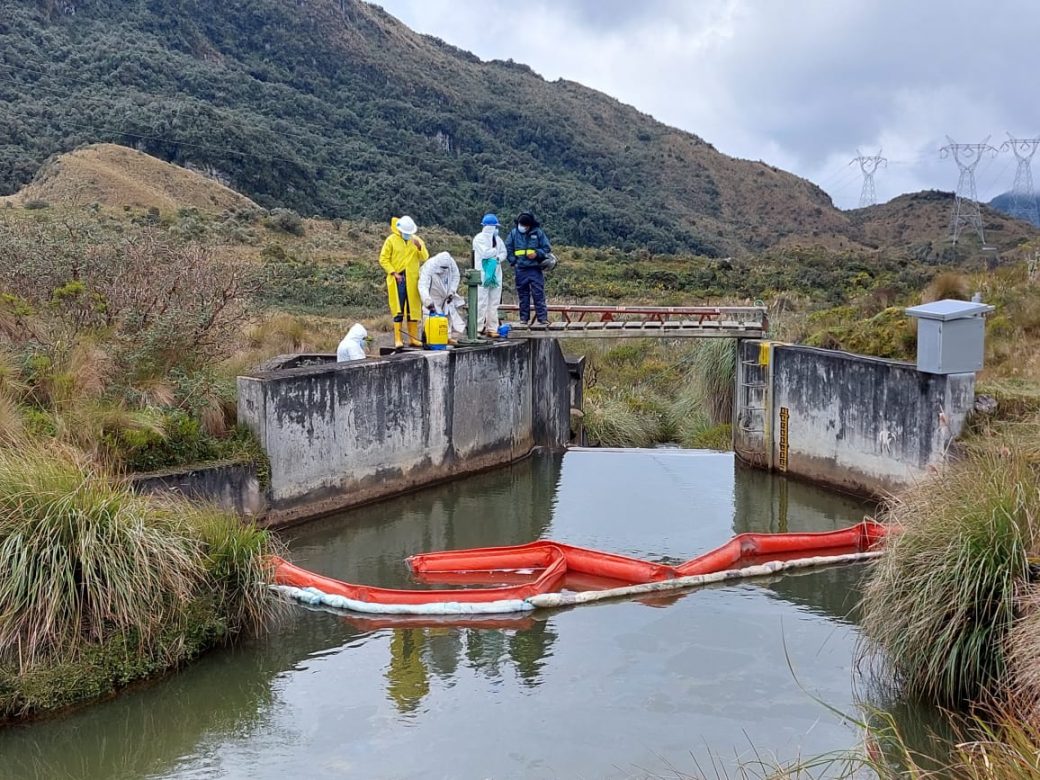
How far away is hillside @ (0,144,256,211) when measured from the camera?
43.9m

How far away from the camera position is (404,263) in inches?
581

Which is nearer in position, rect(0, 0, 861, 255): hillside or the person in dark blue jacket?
the person in dark blue jacket

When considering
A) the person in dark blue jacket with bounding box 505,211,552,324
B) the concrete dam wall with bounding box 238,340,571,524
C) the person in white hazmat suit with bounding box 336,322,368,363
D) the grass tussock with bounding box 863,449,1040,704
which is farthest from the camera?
the person in dark blue jacket with bounding box 505,211,552,324

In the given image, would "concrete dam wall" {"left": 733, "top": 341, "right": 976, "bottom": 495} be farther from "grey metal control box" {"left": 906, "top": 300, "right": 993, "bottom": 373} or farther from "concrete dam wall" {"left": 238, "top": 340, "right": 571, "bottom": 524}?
"concrete dam wall" {"left": 238, "top": 340, "right": 571, "bottom": 524}

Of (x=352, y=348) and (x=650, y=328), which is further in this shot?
(x=650, y=328)

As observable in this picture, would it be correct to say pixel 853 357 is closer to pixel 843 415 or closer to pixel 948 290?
pixel 843 415

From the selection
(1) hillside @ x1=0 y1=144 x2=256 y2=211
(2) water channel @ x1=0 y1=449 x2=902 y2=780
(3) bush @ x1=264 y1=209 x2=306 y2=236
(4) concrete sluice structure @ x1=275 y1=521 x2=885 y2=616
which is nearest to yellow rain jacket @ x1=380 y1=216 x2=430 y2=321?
(2) water channel @ x1=0 y1=449 x2=902 y2=780

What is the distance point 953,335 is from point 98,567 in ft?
31.1

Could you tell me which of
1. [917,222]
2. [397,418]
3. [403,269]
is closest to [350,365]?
[397,418]

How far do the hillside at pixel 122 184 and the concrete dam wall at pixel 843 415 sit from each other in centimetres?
3129

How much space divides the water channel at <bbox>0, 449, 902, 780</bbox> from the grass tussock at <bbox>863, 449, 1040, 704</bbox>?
75 centimetres

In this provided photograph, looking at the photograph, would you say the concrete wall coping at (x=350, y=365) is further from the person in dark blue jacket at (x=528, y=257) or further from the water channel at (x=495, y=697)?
the water channel at (x=495, y=697)

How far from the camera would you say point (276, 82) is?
74.3 meters


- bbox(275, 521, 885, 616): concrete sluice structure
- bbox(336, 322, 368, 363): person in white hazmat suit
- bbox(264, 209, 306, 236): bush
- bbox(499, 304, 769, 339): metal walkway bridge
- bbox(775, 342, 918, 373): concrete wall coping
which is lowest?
bbox(275, 521, 885, 616): concrete sluice structure
